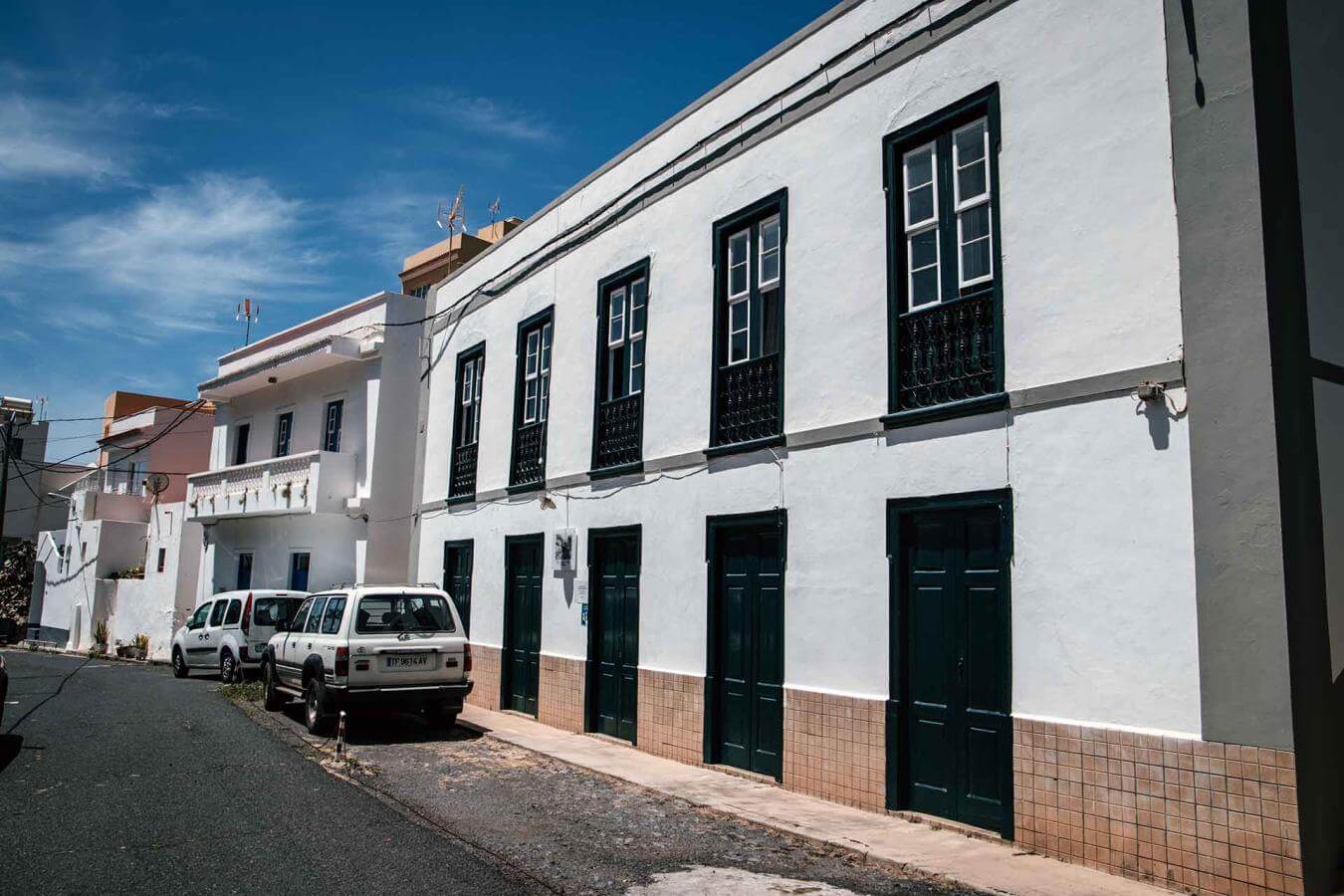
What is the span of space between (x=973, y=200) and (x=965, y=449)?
87.7 inches

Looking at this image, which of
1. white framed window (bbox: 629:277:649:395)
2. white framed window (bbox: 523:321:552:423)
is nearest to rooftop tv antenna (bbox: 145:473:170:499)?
white framed window (bbox: 523:321:552:423)

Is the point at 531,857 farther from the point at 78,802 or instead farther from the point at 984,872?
the point at 78,802

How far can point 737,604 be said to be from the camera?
11336 millimetres

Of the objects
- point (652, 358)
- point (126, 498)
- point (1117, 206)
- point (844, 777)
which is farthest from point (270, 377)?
point (1117, 206)

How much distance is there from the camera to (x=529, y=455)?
53.2 feet

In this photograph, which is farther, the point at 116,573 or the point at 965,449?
the point at 116,573

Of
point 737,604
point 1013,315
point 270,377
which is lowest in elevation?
point 737,604

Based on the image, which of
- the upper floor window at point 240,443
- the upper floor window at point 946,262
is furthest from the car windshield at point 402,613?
the upper floor window at point 240,443

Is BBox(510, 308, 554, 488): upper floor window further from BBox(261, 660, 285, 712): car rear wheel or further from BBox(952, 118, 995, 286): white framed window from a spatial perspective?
BBox(952, 118, 995, 286): white framed window

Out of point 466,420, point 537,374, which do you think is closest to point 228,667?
point 466,420

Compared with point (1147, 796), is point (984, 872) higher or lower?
lower

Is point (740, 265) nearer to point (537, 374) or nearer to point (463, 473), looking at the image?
point (537, 374)

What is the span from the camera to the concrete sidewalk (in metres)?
6.95

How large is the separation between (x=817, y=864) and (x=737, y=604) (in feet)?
13.5
